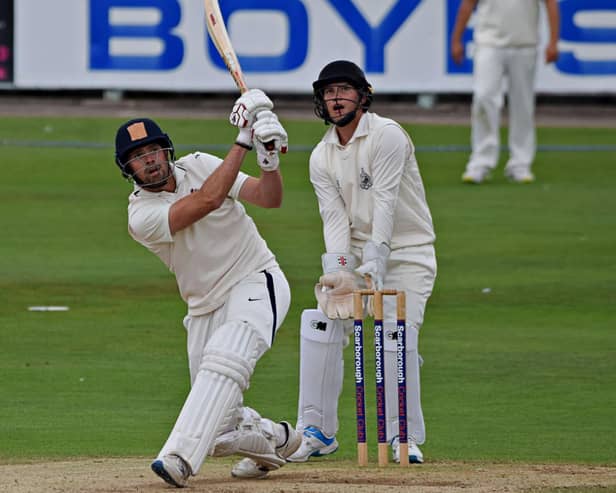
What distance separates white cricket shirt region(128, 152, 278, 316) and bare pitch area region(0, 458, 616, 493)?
0.82m

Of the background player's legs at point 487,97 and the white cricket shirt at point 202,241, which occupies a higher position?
the background player's legs at point 487,97

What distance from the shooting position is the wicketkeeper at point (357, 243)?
8289 mm

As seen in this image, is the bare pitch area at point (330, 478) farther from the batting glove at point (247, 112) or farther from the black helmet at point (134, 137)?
the batting glove at point (247, 112)

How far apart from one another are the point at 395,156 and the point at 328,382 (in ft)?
3.79

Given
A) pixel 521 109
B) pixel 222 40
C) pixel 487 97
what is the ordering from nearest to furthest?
pixel 222 40 → pixel 487 97 → pixel 521 109

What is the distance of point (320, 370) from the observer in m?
8.45

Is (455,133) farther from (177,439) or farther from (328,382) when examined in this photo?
(177,439)

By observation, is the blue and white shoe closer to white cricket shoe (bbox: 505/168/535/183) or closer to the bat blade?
the bat blade

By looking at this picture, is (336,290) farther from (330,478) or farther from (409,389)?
(330,478)

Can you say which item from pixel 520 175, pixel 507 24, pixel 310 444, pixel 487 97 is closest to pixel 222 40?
pixel 310 444

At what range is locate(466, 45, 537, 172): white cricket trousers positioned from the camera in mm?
18172

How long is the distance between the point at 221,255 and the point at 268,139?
0.59 meters

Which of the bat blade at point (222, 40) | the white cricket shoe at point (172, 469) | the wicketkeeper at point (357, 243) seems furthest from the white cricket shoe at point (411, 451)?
the bat blade at point (222, 40)

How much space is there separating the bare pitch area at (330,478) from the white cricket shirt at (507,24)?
35.0ft
